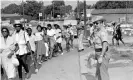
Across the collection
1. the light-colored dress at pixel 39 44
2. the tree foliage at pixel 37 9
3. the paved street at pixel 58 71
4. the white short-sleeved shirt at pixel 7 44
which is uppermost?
the tree foliage at pixel 37 9

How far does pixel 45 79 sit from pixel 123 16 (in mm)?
55370

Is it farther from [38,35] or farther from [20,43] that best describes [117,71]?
[38,35]

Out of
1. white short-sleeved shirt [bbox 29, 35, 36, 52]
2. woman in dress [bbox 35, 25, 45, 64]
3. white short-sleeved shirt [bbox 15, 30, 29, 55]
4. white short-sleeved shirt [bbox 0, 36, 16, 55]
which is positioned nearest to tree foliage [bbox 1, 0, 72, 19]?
woman in dress [bbox 35, 25, 45, 64]

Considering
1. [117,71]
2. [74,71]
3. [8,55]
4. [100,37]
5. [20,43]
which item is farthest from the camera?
[74,71]

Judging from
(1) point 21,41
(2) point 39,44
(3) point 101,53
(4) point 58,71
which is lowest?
(4) point 58,71

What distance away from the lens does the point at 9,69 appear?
17.7ft

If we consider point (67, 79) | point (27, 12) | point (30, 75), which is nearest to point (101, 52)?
point (67, 79)

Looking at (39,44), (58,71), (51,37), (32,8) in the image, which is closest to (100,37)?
(58,71)

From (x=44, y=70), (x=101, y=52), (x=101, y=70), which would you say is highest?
(x=101, y=52)

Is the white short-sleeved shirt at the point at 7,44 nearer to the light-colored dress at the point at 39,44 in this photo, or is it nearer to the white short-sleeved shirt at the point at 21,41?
the white short-sleeved shirt at the point at 21,41

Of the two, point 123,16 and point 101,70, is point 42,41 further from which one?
point 123,16

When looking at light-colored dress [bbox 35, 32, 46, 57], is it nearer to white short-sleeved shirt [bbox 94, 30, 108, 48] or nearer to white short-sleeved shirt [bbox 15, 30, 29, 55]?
white short-sleeved shirt [bbox 15, 30, 29, 55]

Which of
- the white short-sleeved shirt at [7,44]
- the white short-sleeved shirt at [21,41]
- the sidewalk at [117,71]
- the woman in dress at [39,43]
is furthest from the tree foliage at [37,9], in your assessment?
the white short-sleeved shirt at [7,44]

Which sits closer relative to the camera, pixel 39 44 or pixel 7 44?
pixel 7 44
